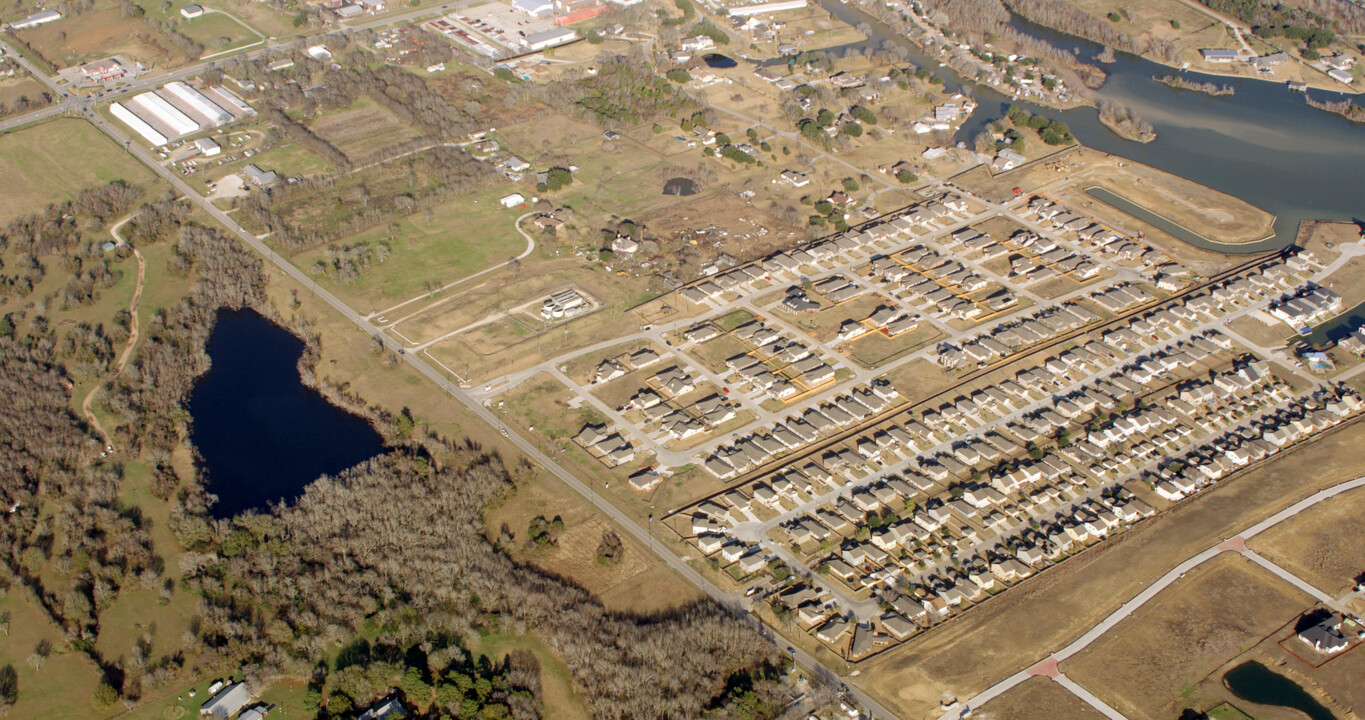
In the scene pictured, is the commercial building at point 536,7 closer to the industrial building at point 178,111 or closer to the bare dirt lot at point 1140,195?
the industrial building at point 178,111

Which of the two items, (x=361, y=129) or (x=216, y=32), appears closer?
(x=361, y=129)

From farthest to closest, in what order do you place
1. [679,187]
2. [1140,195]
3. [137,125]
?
[137,125] < [679,187] < [1140,195]

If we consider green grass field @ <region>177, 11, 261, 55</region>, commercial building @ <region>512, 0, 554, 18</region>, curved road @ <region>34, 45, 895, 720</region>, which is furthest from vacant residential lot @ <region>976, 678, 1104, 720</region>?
green grass field @ <region>177, 11, 261, 55</region>

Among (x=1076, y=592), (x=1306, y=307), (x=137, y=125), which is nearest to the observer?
(x=1076, y=592)

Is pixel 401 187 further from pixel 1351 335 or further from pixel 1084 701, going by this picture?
pixel 1351 335

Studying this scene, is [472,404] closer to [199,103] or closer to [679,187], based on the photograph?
[679,187]

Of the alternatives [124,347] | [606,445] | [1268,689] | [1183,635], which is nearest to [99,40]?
[124,347]

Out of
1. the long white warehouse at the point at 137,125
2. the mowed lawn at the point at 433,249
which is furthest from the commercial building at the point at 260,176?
the mowed lawn at the point at 433,249
